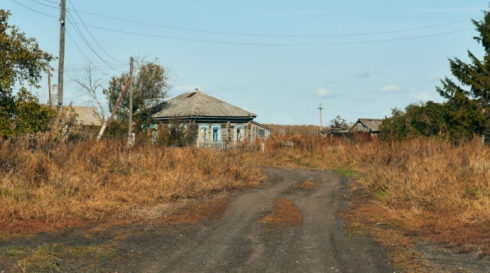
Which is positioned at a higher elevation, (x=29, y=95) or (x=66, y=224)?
(x=29, y=95)

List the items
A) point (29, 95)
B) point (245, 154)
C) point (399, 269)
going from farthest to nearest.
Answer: point (245, 154) < point (29, 95) < point (399, 269)

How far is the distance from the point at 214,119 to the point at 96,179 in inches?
1033

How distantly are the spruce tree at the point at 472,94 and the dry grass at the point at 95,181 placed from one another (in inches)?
832

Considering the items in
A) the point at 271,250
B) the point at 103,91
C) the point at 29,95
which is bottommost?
the point at 271,250

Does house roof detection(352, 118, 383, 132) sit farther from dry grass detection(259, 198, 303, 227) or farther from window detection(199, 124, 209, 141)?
dry grass detection(259, 198, 303, 227)

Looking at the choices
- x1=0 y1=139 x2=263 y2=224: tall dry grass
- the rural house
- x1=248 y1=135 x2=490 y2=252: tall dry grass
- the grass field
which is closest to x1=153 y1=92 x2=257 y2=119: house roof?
the rural house

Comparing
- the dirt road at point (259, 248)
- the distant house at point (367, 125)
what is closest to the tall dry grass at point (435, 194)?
the dirt road at point (259, 248)

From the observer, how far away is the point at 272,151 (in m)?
30.8

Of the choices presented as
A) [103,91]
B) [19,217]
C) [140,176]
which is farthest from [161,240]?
[103,91]

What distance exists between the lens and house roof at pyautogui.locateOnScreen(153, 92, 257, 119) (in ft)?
124

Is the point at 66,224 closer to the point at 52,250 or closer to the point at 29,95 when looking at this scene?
the point at 52,250

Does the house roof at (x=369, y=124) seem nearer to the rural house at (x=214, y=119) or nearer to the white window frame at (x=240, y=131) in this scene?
the rural house at (x=214, y=119)

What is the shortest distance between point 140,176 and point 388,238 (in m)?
9.00

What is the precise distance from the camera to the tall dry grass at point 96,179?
9.84 m
